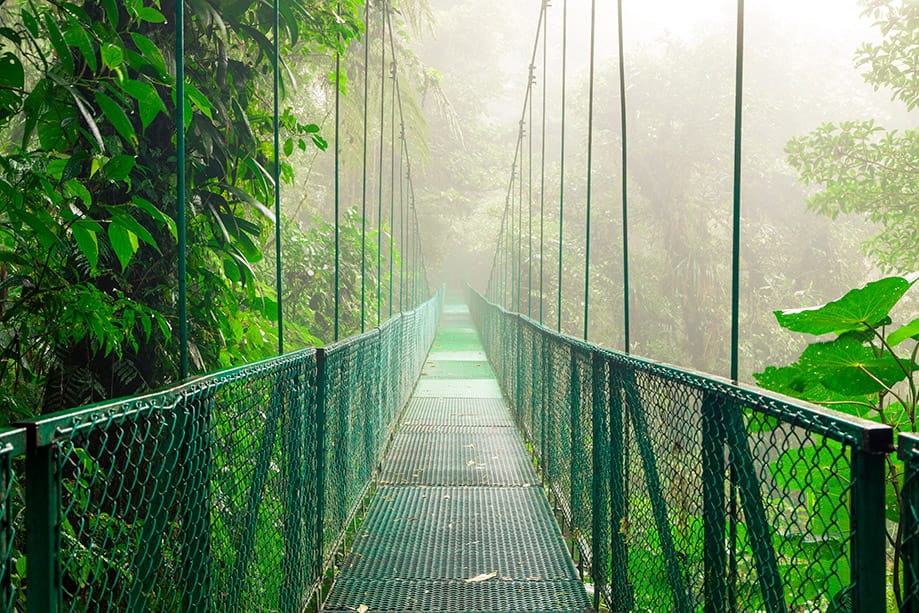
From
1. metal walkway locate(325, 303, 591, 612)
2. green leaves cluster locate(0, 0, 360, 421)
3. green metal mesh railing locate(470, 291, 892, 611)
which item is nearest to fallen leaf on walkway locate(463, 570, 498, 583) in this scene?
metal walkway locate(325, 303, 591, 612)

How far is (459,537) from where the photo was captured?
320 cm

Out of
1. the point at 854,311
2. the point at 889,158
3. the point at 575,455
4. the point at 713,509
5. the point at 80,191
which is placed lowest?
the point at 575,455

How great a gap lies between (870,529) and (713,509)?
60cm

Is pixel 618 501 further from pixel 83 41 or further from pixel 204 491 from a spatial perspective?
pixel 83 41

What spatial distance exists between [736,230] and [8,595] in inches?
59.0

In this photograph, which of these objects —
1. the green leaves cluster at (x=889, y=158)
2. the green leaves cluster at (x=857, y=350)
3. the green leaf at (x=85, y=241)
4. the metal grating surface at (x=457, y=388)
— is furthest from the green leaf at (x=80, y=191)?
the green leaves cluster at (x=889, y=158)

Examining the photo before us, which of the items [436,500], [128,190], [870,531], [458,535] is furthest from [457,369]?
[870,531]

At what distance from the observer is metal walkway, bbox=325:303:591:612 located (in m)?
2.58

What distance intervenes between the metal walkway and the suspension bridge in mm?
14

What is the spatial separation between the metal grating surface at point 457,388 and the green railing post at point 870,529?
6.51 meters

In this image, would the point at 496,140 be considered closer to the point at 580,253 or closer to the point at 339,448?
the point at 580,253

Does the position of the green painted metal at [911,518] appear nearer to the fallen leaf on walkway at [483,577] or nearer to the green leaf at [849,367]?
the green leaf at [849,367]

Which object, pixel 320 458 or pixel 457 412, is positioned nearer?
pixel 320 458

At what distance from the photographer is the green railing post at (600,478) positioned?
95.6 inches
